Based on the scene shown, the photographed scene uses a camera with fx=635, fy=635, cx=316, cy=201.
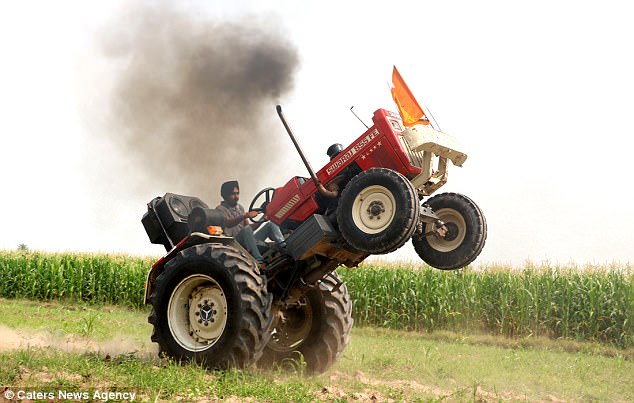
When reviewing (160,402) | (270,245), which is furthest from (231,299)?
(160,402)

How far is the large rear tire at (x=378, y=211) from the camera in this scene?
23.5 ft

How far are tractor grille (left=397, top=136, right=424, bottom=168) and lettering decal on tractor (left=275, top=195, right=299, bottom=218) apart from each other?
1.56 m

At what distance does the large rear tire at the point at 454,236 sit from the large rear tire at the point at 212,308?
7.45 ft

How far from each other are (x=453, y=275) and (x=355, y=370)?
8816 mm

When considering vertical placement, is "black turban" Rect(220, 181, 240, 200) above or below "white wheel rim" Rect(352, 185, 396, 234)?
above

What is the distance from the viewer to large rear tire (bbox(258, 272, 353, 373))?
9.19 metres

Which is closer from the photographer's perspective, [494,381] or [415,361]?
[494,381]

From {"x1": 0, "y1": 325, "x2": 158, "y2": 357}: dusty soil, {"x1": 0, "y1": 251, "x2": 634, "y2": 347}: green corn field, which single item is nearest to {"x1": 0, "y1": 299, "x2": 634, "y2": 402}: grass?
{"x1": 0, "y1": 325, "x2": 158, "y2": 357}: dusty soil

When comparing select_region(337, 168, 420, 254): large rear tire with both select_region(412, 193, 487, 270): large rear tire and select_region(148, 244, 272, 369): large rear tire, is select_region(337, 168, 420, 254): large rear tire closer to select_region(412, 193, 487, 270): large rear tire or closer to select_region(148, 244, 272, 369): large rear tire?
select_region(412, 193, 487, 270): large rear tire

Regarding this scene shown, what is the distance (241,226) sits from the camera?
900cm

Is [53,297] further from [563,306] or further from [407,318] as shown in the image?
[563,306]

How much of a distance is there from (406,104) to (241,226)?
290cm

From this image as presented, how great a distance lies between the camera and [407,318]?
17.7m

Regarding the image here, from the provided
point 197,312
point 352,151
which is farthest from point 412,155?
point 197,312
